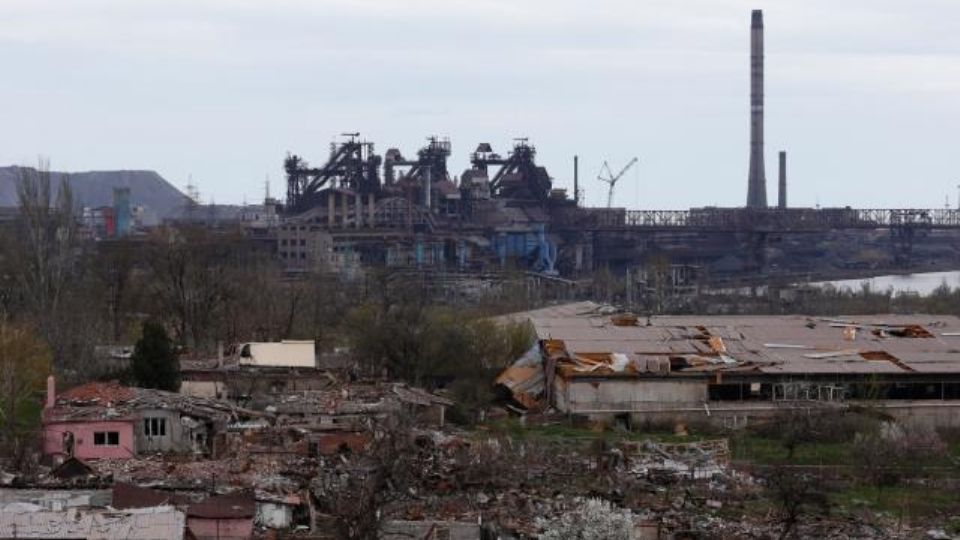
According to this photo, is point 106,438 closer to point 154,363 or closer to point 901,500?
point 154,363

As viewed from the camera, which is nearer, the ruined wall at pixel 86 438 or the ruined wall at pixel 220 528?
the ruined wall at pixel 220 528

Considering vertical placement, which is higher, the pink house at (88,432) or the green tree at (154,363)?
the green tree at (154,363)

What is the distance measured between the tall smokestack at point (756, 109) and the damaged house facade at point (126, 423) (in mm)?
56348

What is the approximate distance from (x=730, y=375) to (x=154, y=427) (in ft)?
27.0

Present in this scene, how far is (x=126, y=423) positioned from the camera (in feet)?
67.3

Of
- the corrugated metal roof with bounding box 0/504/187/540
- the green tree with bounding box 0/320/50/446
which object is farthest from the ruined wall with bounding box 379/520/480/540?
the green tree with bounding box 0/320/50/446

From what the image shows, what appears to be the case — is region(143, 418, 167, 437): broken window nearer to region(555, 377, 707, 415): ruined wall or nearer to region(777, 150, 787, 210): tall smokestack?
region(555, 377, 707, 415): ruined wall

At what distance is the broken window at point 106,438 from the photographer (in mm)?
20413

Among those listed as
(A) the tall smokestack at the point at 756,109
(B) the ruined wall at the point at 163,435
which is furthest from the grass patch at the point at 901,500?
(A) the tall smokestack at the point at 756,109

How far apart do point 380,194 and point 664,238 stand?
1225 cm

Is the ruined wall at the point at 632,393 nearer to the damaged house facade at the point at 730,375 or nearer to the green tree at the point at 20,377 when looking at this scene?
the damaged house facade at the point at 730,375

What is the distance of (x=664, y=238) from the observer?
7119 centimetres

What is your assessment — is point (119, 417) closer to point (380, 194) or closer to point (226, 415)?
point (226, 415)

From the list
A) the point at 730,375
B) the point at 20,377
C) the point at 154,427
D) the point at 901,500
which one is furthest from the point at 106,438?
the point at 730,375
